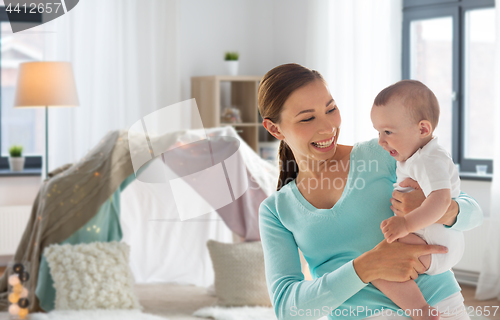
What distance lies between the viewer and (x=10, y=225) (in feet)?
13.1

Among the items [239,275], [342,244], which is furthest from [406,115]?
[239,275]

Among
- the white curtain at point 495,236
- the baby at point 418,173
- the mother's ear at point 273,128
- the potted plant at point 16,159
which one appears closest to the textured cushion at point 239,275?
the white curtain at point 495,236

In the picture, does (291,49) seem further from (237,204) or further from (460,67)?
(237,204)

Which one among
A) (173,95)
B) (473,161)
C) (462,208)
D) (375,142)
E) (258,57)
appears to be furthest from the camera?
(258,57)

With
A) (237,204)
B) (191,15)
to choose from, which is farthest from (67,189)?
(191,15)

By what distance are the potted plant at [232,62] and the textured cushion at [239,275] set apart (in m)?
2.13

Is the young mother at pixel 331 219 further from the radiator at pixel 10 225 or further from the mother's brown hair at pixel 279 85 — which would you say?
the radiator at pixel 10 225

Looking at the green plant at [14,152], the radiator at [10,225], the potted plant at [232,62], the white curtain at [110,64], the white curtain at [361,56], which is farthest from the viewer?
the potted plant at [232,62]

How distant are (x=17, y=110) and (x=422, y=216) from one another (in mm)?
4188

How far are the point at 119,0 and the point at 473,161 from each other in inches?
116

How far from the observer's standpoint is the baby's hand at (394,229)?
844 millimetres

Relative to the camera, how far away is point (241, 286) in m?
2.78

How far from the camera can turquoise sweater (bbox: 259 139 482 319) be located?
89 centimetres

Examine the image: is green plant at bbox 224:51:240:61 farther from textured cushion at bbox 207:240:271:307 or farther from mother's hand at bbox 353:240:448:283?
mother's hand at bbox 353:240:448:283
